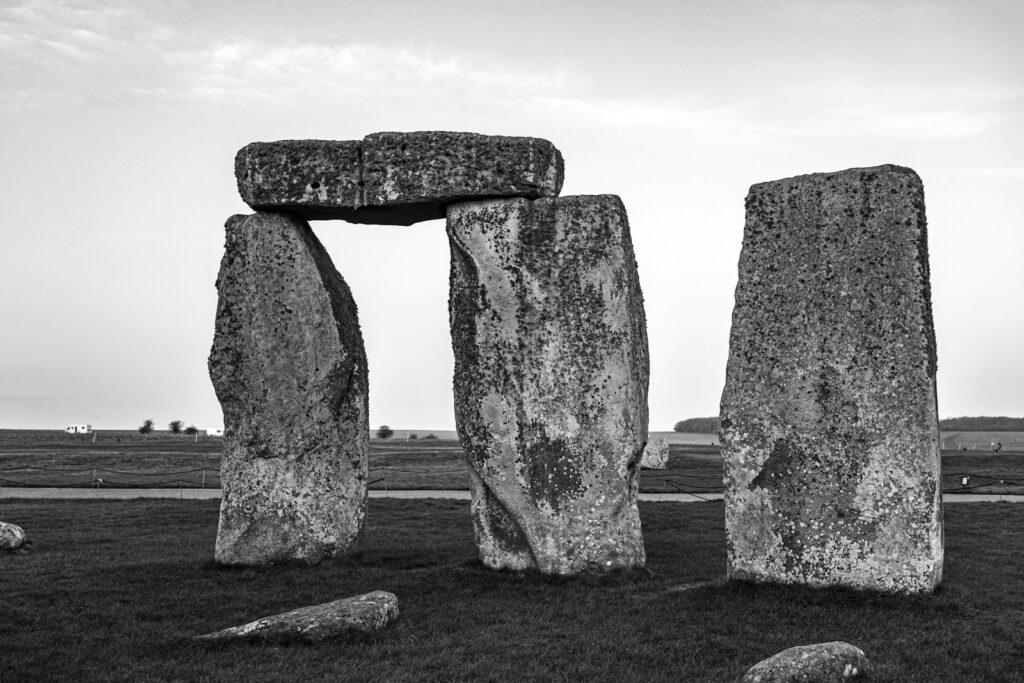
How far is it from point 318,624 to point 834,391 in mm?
5204

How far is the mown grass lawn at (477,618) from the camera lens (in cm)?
691

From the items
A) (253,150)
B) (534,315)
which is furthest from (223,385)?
(534,315)

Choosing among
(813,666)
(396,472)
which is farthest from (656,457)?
(813,666)

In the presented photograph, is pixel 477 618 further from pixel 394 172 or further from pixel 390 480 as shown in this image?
pixel 390 480

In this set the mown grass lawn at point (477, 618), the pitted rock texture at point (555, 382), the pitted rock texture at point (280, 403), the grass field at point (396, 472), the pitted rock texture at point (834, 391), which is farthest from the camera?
the grass field at point (396, 472)

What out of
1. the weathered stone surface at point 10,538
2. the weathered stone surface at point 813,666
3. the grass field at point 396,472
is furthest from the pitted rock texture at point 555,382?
the grass field at point 396,472

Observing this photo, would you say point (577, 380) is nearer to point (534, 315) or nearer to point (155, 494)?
point (534, 315)

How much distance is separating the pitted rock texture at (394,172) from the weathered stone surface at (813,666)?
6.04 meters

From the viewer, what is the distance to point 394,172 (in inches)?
428

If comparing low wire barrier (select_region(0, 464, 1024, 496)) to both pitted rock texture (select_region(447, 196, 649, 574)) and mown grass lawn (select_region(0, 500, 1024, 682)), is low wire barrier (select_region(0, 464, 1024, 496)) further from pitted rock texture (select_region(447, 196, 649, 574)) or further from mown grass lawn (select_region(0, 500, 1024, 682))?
pitted rock texture (select_region(447, 196, 649, 574))

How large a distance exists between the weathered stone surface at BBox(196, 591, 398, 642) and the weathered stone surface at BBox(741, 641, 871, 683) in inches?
121

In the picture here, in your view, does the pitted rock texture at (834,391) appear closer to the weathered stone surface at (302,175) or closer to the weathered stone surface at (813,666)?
the weathered stone surface at (813,666)

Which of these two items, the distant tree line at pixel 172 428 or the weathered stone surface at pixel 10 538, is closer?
the weathered stone surface at pixel 10 538

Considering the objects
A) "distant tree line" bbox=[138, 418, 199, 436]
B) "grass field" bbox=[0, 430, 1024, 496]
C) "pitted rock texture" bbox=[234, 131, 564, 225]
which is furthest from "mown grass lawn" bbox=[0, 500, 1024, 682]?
"distant tree line" bbox=[138, 418, 199, 436]
